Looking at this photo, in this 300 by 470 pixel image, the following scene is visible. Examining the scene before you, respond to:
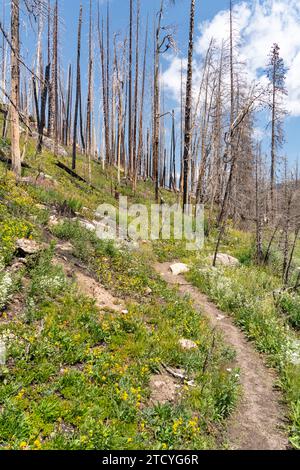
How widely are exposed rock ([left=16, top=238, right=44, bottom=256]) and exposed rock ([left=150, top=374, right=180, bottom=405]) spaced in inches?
154

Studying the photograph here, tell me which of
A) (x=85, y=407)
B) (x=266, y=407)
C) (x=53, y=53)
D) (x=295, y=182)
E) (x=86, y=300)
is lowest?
(x=266, y=407)

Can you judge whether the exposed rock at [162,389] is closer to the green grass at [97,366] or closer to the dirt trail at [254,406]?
the green grass at [97,366]

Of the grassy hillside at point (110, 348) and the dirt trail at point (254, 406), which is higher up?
the grassy hillside at point (110, 348)

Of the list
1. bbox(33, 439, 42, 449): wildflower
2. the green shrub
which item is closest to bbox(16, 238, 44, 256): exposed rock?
bbox(33, 439, 42, 449): wildflower

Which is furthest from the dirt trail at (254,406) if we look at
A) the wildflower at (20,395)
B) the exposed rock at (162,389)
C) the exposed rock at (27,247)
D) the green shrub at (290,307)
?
the exposed rock at (27,247)

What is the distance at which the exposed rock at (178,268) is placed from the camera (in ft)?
34.4

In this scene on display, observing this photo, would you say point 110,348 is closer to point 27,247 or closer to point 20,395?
point 20,395

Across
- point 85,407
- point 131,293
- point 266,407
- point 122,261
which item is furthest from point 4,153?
point 266,407

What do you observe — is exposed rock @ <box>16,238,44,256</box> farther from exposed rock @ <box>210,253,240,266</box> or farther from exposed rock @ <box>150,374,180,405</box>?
exposed rock @ <box>210,253,240,266</box>

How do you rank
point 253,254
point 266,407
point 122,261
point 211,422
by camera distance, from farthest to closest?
point 253,254 < point 122,261 < point 266,407 < point 211,422

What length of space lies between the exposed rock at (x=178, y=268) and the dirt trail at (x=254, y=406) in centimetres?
323

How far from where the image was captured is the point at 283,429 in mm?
4266

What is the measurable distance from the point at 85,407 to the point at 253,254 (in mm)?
10572
